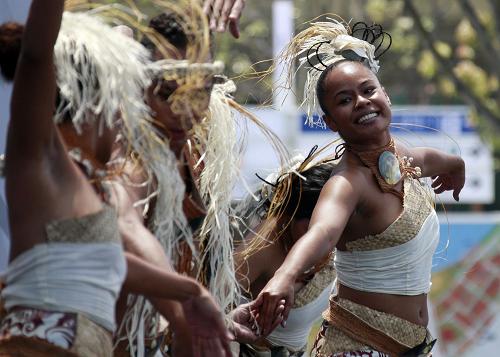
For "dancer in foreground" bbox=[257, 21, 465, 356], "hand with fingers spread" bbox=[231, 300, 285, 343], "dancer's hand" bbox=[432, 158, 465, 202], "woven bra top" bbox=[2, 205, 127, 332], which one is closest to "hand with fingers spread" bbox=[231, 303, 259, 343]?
"hand with fingers spread" bbox=[231, 300, 285, 343]

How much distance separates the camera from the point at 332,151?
6059mm

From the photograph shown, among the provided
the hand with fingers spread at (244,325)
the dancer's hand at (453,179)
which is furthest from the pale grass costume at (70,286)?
the dancer's hand at (453,179)

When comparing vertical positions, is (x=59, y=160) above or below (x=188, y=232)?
above

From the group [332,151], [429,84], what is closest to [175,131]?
[332,151]

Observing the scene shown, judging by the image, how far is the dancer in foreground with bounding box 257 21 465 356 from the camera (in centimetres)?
531

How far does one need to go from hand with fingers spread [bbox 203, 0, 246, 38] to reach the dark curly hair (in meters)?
0.71

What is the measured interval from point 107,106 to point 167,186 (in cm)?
43

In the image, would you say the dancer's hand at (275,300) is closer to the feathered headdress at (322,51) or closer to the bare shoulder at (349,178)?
the bare shoulder at (349,178)

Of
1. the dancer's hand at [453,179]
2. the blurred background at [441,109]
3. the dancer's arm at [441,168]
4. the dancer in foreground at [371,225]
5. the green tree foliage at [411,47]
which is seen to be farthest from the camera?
the green tree foliage at [411,47]

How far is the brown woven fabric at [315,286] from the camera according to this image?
562cm

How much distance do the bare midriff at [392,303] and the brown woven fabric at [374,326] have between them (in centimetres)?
2

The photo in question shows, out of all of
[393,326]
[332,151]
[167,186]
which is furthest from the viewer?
[332,151]

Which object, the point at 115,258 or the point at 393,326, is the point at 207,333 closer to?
the point at 115,258

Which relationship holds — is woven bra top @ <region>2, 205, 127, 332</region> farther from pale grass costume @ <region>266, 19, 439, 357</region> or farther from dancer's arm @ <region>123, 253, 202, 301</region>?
pale grass costume @ <region>266, 19, 439, 357</region>
